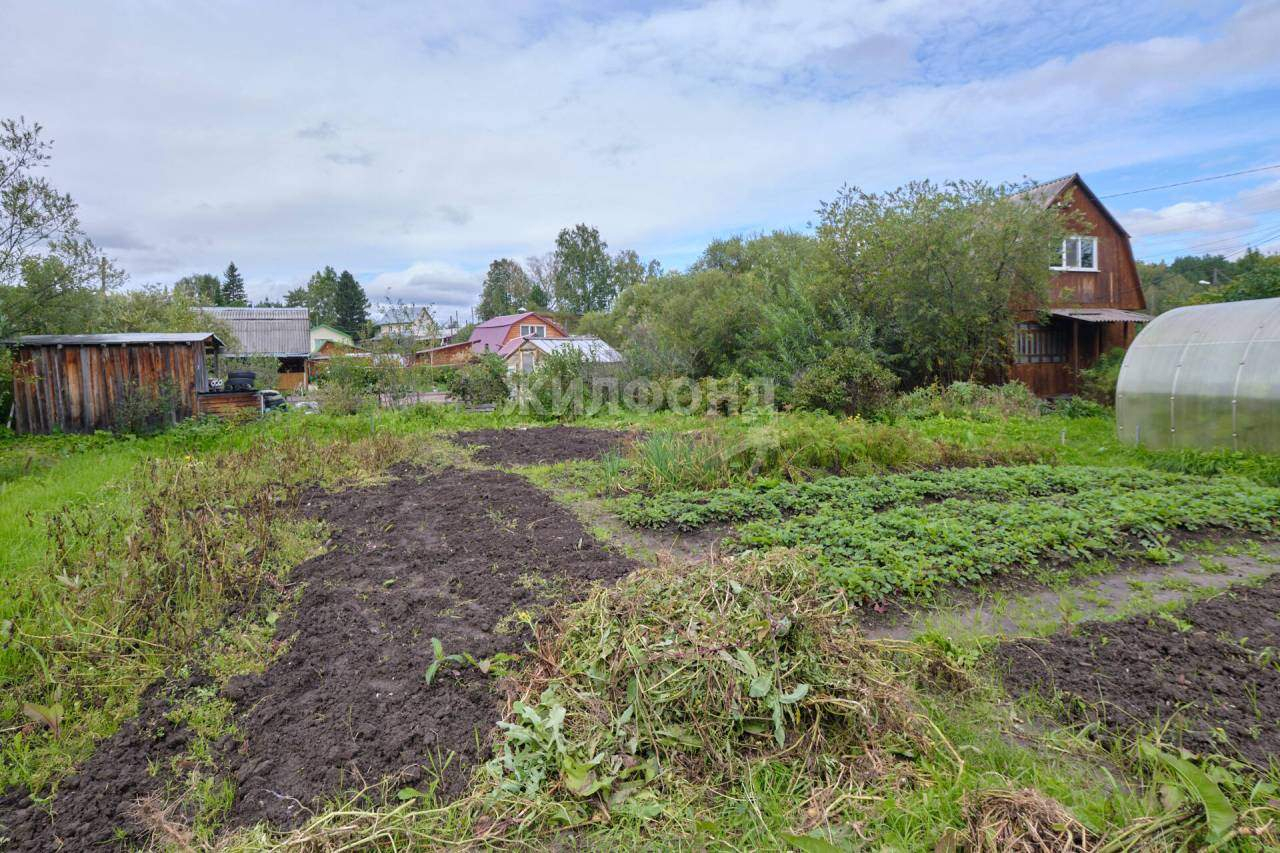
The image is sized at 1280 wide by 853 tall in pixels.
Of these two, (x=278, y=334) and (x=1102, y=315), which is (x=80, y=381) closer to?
(x=1102, y=315)

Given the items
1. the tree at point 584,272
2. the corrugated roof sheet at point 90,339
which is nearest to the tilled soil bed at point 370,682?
the corrugated roof sheet at point 90,339

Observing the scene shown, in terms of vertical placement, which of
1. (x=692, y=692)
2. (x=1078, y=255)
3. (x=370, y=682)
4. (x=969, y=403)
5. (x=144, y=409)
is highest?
(x=1078, y=255)

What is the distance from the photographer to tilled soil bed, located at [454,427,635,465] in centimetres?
897

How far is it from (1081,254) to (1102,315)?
216 centimetres

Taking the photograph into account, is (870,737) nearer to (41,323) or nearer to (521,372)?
(521,372)

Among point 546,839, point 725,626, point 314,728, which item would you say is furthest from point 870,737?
point 314,728

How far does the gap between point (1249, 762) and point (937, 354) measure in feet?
44.4

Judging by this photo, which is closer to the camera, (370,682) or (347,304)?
(370,682)

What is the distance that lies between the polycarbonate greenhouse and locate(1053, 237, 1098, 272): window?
9.81 m

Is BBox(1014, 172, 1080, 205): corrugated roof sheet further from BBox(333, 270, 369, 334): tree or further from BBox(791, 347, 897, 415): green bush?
BBox(333, 270, 369, 334): tree

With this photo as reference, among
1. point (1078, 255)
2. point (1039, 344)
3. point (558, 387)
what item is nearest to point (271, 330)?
point (558, 387)

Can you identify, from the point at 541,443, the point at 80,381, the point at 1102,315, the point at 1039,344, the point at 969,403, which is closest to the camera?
the point at 541,443

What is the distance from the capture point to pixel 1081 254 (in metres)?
18.1

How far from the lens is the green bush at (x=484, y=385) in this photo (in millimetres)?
15477
